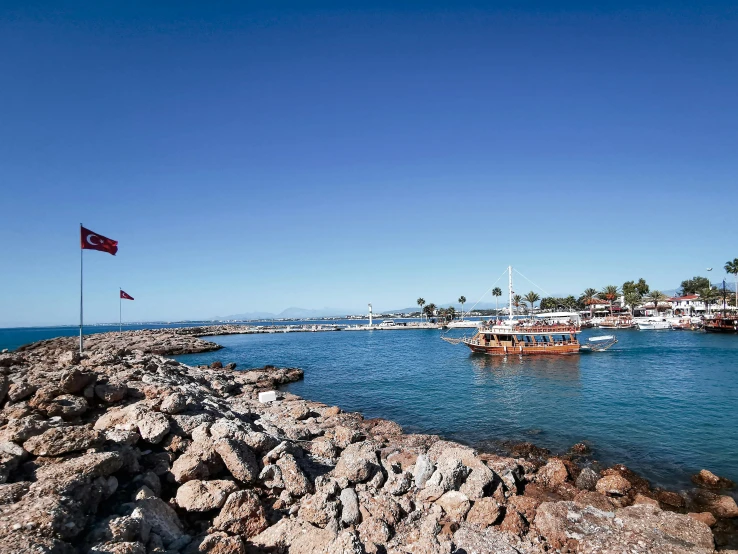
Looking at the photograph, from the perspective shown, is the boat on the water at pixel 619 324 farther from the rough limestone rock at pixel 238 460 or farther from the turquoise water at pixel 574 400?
the rough limestone rock at pixel 238 460

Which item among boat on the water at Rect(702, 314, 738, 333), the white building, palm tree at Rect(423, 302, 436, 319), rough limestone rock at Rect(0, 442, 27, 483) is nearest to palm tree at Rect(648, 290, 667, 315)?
the white building

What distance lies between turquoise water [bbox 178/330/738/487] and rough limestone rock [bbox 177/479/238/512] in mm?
14753

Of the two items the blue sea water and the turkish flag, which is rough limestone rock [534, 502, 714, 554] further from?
the turkish flag

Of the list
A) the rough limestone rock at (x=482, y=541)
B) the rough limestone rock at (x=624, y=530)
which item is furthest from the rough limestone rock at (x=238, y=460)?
the rough limestone rock at (x=624, y=530)

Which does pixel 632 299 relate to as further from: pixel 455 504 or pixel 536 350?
pixel 455 504

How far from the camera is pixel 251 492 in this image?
Result: 34.0ft

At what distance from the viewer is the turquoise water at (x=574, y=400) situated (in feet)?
65.8

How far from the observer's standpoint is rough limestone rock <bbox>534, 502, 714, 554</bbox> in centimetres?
1054

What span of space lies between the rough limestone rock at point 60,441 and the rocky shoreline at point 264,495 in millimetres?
31

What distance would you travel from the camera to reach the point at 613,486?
14.2m

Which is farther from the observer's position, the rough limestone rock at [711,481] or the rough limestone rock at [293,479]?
the rough limestone rock at [711,481]

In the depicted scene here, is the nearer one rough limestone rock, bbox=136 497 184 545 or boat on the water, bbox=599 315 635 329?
rough limestone rock, bbox=136 497 184 545

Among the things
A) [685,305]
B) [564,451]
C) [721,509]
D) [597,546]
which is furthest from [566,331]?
[685,305]

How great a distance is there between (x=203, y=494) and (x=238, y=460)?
4.88ft
